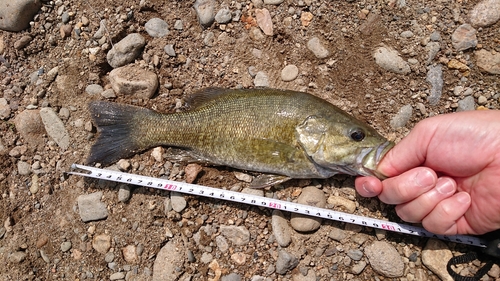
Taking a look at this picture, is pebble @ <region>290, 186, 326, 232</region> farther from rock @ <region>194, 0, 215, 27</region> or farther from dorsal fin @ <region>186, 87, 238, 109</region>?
rock @ <region>194, 0, 215, 27</region>

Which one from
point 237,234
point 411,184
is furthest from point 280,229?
point 411,184

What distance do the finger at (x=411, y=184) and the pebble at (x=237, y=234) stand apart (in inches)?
69.9

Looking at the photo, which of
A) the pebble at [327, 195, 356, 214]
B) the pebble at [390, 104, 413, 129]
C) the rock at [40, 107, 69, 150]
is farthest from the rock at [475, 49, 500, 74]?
the rock at [40, 107, 69, 150]

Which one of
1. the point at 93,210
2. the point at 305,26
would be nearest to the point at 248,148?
the point at 305,26

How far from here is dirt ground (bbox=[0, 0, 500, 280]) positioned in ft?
14.3

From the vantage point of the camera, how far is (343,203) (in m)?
4.30

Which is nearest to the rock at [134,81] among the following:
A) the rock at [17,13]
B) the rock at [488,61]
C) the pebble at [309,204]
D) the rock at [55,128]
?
the rock at [55,128]

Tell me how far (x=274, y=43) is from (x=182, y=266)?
3195mm

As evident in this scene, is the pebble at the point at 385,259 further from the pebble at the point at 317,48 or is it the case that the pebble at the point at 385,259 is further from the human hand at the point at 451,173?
the pebble at the point at 317,48

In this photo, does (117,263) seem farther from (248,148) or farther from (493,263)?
(493,263)

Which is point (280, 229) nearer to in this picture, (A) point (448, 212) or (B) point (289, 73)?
Answer: (A) point (448, 212)

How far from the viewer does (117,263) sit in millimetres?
4410

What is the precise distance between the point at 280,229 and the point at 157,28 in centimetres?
325

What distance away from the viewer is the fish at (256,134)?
397 centimetres
